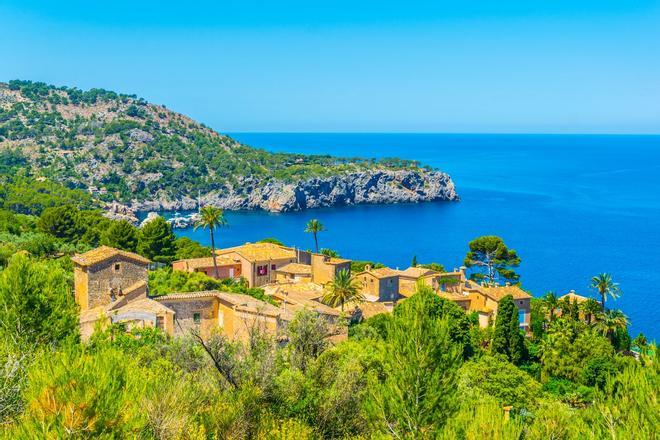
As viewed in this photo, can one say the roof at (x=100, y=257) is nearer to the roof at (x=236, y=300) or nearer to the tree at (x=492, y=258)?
the roof at (x=236, y=300)

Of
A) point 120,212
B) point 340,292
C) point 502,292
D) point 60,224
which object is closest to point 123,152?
point 120,212

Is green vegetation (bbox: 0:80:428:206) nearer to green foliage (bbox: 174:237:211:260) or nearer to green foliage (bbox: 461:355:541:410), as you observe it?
green foliage (bbox: 174:237:211:260)

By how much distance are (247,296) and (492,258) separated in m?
34.5

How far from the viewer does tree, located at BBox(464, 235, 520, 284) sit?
61.4m

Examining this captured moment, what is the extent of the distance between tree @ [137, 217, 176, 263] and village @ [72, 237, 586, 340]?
8.88ft

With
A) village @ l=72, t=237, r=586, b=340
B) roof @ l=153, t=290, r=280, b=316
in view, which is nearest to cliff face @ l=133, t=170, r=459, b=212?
village @ l=72, t=237, r=586, b=340

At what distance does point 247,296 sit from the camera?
34.8 metres

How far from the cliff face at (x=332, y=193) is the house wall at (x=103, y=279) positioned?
102919mm

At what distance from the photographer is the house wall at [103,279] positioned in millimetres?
31703

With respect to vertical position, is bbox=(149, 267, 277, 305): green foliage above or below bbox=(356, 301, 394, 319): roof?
above

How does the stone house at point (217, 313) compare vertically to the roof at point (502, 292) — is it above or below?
above

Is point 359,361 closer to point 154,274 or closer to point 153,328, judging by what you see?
point 153,328

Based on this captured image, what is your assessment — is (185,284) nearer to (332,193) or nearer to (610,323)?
(610,323)

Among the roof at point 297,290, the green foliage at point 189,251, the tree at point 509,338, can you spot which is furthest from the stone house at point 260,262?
the tree at point 509,338
